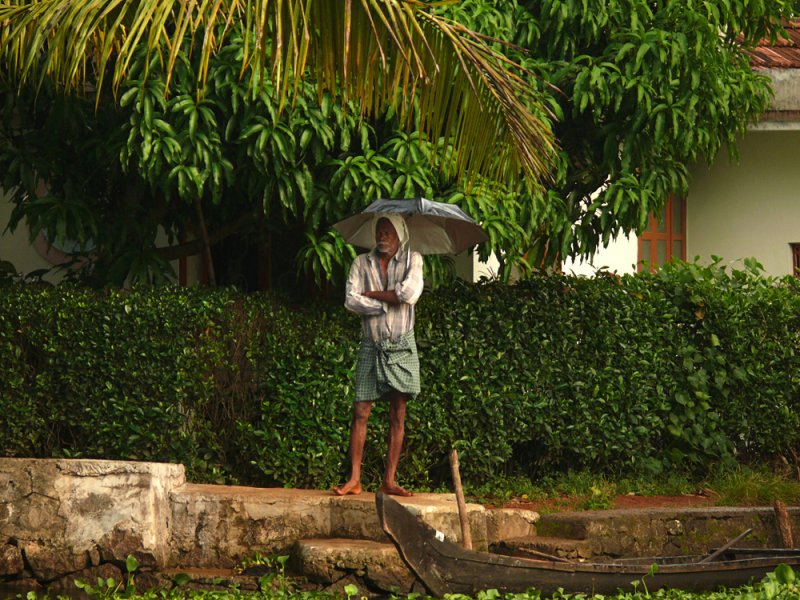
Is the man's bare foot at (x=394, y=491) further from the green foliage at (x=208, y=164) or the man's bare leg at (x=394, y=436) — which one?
the green foliage at (x=208, y=164)

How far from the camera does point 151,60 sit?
9.02 m

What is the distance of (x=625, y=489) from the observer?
34.2 ft

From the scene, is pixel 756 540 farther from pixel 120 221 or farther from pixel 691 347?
pixel 120 221

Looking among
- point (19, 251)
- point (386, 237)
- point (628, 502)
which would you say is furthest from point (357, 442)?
point (19, 251)

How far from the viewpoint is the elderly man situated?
8.64 metres

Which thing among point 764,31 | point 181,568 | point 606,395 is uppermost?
point 764,31

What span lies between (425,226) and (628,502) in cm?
292

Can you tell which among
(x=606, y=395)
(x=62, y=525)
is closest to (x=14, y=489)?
(x=62, y=525)

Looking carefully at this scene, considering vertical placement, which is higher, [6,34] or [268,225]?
[6,34]

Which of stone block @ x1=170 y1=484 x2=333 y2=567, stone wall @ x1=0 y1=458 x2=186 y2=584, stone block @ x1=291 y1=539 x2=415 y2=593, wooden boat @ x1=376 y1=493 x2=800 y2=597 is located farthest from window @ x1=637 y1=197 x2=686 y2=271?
stone wall @ x1=0 y1=458 x2=186 y2=584

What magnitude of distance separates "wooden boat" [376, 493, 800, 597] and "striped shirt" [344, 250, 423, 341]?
1720 millimetres

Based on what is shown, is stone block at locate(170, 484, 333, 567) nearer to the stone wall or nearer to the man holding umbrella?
the stone wall

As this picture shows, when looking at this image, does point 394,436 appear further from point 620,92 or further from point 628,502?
point 620,92

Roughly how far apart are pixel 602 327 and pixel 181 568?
4.07m
